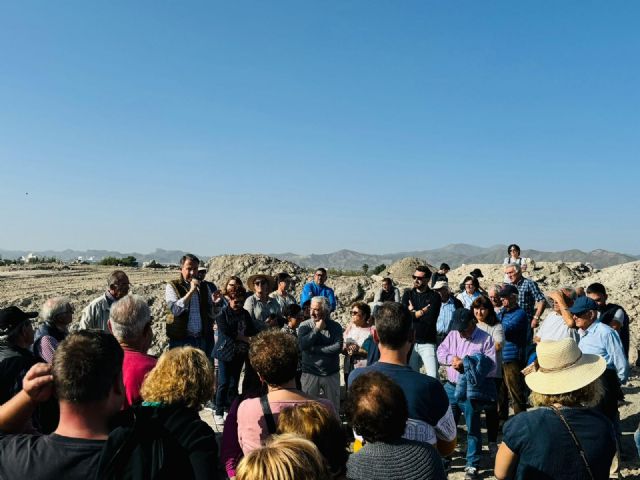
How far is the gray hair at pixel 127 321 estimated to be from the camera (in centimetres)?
352

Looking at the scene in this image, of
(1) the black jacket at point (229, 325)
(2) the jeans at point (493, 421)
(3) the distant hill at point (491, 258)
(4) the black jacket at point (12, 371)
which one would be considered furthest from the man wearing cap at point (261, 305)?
(3) the distant hill at point (491, 258)

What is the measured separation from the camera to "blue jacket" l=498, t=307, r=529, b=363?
670 cm

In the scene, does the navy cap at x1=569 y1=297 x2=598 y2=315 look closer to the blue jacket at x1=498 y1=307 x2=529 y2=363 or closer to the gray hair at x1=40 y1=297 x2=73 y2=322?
the blue jacket at x1=498 y1=307 x2=529 y2=363

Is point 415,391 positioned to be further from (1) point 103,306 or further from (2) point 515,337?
(1) point 103,306

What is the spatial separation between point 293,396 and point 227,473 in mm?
640

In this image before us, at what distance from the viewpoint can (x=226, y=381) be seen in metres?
6.81

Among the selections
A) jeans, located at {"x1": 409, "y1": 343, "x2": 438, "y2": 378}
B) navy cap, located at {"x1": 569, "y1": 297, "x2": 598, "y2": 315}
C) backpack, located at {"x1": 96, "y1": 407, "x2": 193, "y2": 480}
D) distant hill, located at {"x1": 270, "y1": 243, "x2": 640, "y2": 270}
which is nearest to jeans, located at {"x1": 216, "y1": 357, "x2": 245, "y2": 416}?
jeans, located at {"x1": 409, "y1": 343, "x2": 438, "y2": 378}

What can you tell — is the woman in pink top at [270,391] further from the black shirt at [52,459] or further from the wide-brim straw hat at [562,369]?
the wide-brim straw hat at [562,369]

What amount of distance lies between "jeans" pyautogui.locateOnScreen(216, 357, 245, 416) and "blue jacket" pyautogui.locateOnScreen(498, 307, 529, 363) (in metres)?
3.51

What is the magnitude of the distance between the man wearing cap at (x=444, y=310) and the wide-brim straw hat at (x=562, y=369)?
14.2ft

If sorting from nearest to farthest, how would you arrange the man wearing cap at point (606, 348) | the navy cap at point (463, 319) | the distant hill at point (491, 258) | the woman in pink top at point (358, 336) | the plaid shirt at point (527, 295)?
the man wearing cap at point (606, 348) → the navy cap at point (463, 319) → the woman in pink top at point (358, 336) → the plaid shirt at point (527, 295) → the distant hill at point (491, 258)

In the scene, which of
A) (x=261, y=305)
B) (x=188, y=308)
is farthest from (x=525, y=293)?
(x=188, y=308)

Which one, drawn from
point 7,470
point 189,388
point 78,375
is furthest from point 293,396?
point 7,470

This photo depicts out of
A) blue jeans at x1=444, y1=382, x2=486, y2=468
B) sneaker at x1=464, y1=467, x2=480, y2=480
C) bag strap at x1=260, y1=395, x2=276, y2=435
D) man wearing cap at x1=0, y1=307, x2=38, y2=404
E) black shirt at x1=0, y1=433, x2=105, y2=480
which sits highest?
man wearing cap at x1=0, y1=307, x2=38, y2=404
